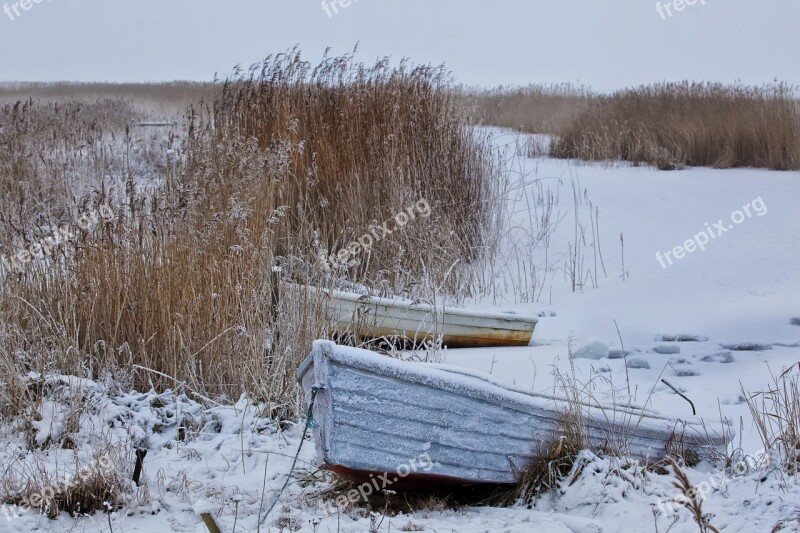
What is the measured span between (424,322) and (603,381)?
1.12m

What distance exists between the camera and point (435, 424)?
3291 mm

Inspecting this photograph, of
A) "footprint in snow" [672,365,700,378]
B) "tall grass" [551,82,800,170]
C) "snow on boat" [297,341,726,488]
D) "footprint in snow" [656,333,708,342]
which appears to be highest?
"tall grass" [551,82,800,170]

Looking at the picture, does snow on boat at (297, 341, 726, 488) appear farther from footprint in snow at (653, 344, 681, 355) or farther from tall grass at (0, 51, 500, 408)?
footprint in snow at (653, 344, 681, 355)

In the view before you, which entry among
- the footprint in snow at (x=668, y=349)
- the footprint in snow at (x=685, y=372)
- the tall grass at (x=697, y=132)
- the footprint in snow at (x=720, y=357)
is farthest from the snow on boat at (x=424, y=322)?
the tall grass at (x=697, y=132)

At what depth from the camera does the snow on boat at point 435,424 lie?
3.11m

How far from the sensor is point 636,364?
5.17m

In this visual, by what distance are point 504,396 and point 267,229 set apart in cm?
204

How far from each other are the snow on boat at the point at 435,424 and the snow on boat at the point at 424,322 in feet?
4.58

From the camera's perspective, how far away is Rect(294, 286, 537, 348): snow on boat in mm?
5008

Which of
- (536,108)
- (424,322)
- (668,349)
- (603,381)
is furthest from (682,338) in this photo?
(536,108)

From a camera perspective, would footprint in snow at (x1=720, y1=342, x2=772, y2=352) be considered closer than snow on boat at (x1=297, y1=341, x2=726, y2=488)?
No

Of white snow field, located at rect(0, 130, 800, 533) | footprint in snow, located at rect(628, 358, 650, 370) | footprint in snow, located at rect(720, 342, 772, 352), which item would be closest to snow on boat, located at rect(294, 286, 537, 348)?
white snow field, located at rect(0, 130, 800, 533)

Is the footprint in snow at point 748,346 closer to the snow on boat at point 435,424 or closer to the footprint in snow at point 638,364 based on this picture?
the footprint in snow at point 638,364

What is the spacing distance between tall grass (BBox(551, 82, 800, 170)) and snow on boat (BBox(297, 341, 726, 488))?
1053 cm
